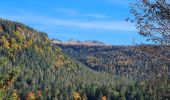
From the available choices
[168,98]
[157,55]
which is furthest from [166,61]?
[168,98]

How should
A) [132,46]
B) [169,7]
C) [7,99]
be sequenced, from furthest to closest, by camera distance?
[7,99] < [132,46] < [169,7]

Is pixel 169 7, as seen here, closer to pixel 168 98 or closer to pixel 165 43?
pixel 165 43

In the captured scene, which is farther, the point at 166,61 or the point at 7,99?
the point at 7,99

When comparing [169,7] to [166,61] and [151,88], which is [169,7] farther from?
[151,88]

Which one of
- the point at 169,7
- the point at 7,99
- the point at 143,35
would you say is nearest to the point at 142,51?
the point at 143,35

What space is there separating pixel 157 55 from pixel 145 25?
1392 mm

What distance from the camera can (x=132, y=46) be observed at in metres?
22.5

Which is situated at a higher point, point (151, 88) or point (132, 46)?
point (132, 46)

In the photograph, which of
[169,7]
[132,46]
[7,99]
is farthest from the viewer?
[7,99]

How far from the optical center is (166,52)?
877 inches

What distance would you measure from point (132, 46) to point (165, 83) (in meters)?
2.15

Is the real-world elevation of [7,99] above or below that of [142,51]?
below

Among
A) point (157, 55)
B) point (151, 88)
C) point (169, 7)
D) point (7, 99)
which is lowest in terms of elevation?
point (7, 99)

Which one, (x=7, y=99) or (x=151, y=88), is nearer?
(x=151, y=88)
